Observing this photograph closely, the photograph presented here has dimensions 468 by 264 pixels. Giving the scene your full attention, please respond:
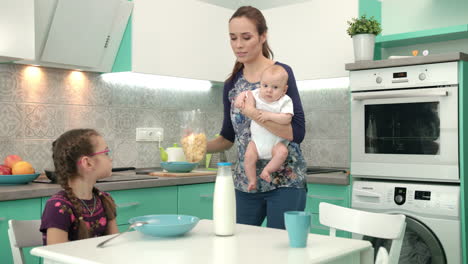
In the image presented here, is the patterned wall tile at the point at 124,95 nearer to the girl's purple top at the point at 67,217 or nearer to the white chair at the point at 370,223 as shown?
the girl's purple top at the point at 67,217

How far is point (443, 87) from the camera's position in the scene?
9.39ft

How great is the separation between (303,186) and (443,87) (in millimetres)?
1245

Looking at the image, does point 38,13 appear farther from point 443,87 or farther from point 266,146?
point 443,87

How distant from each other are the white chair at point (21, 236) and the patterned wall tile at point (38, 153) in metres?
1.30

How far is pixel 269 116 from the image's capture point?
6.60ft

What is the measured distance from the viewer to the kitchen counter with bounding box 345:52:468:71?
2.81m

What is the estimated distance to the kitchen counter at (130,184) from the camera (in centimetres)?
235

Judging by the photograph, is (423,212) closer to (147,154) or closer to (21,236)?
(147,154)

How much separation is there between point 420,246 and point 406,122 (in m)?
0.67

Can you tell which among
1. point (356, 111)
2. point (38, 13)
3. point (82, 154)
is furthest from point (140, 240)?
point (356, 111)

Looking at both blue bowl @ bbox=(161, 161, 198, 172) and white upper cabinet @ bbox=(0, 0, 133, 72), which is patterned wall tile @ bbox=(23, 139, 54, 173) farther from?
blue bowl @ bbox=(161, 161, 198, 172)

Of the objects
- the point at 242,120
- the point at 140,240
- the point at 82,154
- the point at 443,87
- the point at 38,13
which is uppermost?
the point at 38,13

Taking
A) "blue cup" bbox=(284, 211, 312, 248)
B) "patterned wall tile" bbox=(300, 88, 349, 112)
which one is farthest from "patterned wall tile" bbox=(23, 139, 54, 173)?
"blue cup" bbox=(284, 211, 312, 248)

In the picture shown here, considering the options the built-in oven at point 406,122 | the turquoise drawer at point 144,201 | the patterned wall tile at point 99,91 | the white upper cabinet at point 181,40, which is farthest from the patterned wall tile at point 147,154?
the built-in oven at point 406,122
